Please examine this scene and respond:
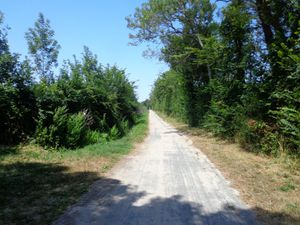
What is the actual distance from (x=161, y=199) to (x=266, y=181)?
2.97m

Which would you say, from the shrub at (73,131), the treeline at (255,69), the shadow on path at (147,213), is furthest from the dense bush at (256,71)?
the shrub at (73,131)

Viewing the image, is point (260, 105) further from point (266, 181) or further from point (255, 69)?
point (266, 181)

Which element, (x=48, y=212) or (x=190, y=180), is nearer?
(x=48, y=212)

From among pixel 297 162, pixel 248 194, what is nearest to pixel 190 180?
pixel 248 194

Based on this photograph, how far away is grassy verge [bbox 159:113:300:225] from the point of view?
5.15 meters

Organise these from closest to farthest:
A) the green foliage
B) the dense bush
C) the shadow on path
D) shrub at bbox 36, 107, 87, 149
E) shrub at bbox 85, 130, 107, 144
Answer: the shadow on path → the dense bush → shrub at bbox 36, 107, 87, 149 → shrub at bbox 85, 130, 107, 144 → the green foliage

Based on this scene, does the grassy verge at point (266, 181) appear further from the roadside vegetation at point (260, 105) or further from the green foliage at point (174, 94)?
the green foliage at point (174, 94)

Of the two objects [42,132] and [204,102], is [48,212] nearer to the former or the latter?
[42,132]

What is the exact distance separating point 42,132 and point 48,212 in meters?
6.95

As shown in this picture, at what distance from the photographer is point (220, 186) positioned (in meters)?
6.93

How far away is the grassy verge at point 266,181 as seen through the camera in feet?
16.9

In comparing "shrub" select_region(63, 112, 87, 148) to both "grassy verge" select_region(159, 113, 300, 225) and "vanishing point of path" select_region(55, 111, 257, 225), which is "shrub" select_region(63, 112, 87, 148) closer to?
"vanishing point of path" select_region(55, 111, 257, 225)

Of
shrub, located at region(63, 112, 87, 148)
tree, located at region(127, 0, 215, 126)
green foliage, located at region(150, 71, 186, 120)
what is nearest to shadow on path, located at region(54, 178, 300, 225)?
shrub, located at region(63, 112, 87, 148)

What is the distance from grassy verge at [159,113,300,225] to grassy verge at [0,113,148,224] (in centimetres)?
351
